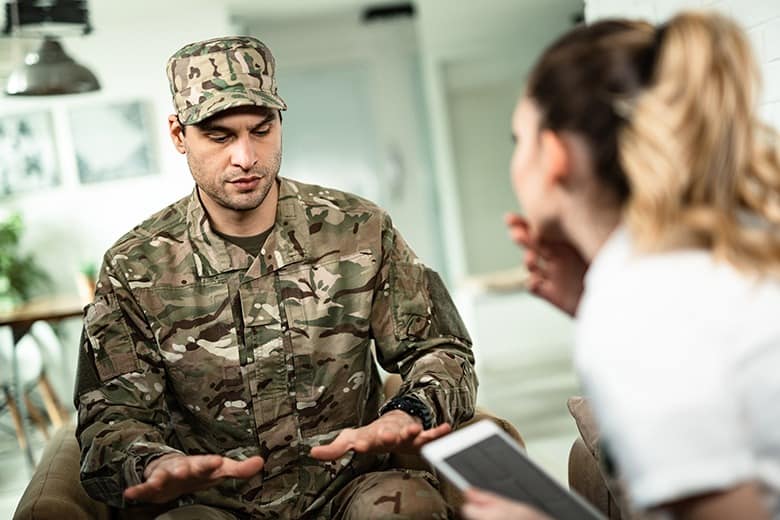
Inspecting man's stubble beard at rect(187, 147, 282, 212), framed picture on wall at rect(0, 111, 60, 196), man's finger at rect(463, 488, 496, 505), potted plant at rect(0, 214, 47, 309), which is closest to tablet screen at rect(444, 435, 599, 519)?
man's finger at rect(463, 488, 496, 505)

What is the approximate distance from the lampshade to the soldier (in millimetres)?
2490

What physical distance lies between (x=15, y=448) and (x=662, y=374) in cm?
517

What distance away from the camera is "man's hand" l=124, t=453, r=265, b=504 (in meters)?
1.36

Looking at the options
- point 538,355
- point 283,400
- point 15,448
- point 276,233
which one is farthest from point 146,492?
point 538,355

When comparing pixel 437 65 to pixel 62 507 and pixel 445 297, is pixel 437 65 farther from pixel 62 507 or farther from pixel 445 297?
pixel 62 507

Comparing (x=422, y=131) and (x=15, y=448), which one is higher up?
(x=422, y=131)

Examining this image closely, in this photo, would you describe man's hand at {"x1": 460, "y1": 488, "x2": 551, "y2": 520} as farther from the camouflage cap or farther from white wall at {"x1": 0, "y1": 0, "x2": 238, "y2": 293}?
white wall at {"x1": 0, "y1": 0, "x2": 238, "y2": 293}

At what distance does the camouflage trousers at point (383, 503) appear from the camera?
157 cm

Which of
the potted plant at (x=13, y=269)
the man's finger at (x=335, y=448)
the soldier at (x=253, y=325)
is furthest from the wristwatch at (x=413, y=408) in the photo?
the potted plant at (x=13, y=269)

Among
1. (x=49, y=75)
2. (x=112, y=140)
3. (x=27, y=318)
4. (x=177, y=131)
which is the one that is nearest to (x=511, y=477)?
(x=177, y=131)

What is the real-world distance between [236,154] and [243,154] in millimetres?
15

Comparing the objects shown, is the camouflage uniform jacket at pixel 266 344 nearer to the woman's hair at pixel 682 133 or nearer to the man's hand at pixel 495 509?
the man's hand at pixel 495 509

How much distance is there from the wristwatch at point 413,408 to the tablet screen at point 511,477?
0.34 metres

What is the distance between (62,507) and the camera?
1.60m
